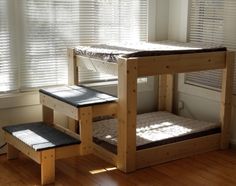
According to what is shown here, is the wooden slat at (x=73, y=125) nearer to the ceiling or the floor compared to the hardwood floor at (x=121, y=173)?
nearer to the ceiling

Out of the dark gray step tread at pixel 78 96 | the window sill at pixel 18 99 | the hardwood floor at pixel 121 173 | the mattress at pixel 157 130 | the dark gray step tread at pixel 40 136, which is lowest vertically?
the hardwood floor at pixel 121 173

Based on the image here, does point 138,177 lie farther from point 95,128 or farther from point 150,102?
point 150,102

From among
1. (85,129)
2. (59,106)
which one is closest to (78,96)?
(59,106)

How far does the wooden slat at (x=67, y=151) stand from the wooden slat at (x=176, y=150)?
40cm

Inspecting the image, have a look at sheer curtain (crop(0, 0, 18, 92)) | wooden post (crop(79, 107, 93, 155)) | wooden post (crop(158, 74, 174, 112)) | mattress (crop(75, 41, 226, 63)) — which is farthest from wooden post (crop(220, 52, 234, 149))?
sheer curtain (crop(0, 0, 18, 92))

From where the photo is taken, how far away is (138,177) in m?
2.64

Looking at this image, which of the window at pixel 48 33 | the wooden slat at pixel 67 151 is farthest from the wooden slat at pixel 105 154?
the window at pixel 48 33

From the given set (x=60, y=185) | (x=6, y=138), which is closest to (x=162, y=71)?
(x=60, y=185)

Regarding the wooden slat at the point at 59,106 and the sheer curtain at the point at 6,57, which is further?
the sheer curtain at the point at 6,57

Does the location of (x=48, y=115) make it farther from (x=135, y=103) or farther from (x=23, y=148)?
(x=135, y=103)

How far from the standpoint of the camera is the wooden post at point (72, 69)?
3.13 m

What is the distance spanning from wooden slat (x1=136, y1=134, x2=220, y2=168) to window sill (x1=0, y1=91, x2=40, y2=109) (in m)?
0.89

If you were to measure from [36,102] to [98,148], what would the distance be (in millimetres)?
584

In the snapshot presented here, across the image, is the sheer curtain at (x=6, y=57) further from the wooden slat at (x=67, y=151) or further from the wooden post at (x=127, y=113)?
the wooden post at (x=127, y=113)
